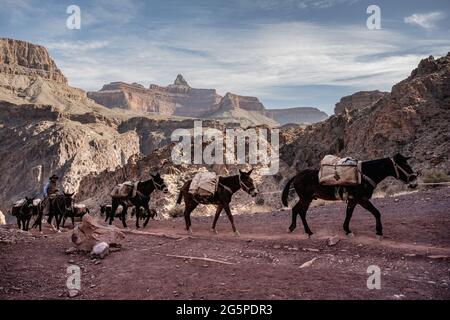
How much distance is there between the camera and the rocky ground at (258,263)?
6.26 meters

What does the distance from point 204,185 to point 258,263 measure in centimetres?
529

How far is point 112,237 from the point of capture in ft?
35.4

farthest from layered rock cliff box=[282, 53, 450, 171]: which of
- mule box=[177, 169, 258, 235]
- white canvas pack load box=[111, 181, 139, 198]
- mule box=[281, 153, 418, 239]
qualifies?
white canvas pack load box=[111, 181, 139, 198]

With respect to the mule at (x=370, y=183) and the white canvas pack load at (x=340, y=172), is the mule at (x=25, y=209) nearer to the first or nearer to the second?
the mule at (x=370, y=183)

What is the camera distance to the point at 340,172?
412 inches

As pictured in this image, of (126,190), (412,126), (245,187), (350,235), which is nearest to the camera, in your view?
(350,235)

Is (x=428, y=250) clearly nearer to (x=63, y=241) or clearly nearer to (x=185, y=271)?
(x=185, y=271)

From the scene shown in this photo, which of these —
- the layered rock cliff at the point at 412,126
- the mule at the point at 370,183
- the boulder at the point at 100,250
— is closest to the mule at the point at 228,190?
the mule at the point at 370,183

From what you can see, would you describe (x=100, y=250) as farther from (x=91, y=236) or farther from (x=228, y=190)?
(x=228, y=190)

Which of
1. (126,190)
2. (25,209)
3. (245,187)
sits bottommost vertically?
(25,209)

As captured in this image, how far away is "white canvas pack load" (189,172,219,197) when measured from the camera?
13078 mm

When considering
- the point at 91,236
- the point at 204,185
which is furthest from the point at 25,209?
the point at 204,185

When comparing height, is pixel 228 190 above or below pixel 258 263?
above

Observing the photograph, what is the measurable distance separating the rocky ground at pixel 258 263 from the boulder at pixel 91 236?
47cm
